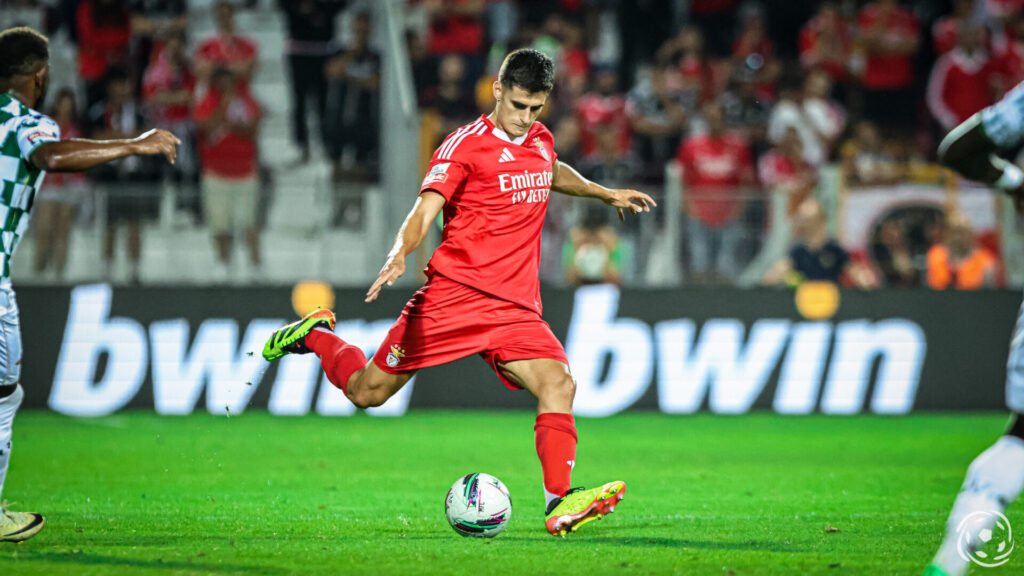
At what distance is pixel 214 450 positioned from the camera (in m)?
10.1

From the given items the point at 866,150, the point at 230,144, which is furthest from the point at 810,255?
the point at 230,144

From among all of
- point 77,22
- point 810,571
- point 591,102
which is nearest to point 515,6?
point 591,102

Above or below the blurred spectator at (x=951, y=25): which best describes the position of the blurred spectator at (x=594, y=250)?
below

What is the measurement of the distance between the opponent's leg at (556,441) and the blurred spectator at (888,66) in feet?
37.8

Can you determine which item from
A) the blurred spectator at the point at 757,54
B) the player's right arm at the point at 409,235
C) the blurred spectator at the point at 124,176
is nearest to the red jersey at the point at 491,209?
the player's right arm at the point at 409,235

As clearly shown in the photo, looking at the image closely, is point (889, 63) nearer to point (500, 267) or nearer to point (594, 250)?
point (594, 250)

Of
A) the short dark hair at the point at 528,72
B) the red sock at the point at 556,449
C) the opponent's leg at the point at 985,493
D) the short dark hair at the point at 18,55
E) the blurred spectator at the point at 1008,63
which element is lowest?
the red sock at the point at 556,449

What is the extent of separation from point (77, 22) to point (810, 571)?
46.7 ft

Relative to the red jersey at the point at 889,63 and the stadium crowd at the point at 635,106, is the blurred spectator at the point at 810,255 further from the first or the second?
the red jersey at the point at 889,63

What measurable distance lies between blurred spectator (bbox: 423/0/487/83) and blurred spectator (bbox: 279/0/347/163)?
4.42ft

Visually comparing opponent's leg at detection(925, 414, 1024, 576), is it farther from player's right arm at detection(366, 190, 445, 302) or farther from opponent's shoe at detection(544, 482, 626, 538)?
player's right arm at detection(366, 190, 445, 302)

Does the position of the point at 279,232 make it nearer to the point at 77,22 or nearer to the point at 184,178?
the point at 184,178

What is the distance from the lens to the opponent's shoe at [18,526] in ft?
19.3

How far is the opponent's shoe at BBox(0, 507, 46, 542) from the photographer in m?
5.88
